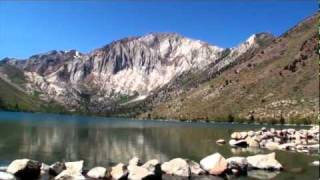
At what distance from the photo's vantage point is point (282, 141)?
109250mm

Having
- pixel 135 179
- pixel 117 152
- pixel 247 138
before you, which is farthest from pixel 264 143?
pixel 135 179

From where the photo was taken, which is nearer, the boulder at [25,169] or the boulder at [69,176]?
the boulder at [69,176]

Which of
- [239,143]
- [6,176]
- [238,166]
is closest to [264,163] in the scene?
[238,166]

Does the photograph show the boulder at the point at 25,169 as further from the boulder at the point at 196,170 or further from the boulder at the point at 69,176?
the boulder at the point at 196,170

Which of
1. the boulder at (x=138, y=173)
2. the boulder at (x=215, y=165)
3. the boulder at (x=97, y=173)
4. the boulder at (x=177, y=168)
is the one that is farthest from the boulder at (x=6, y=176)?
the boulder at (x=215, y=165)

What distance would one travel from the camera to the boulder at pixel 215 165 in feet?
182

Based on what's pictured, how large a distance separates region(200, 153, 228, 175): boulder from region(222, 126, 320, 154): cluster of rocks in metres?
35.9

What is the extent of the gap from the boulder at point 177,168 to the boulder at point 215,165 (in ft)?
11.3

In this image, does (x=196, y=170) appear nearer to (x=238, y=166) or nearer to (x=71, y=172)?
(x=238, y=166)

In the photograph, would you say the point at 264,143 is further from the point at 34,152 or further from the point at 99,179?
the point at 99,179

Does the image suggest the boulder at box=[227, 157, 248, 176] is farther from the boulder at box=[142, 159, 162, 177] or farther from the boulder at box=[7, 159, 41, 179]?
the boulder at box=[7, 159, 41, 179]

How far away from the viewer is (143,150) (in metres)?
88.4

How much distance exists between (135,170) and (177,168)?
6.43 meters

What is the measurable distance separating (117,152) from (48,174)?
1266 inches
